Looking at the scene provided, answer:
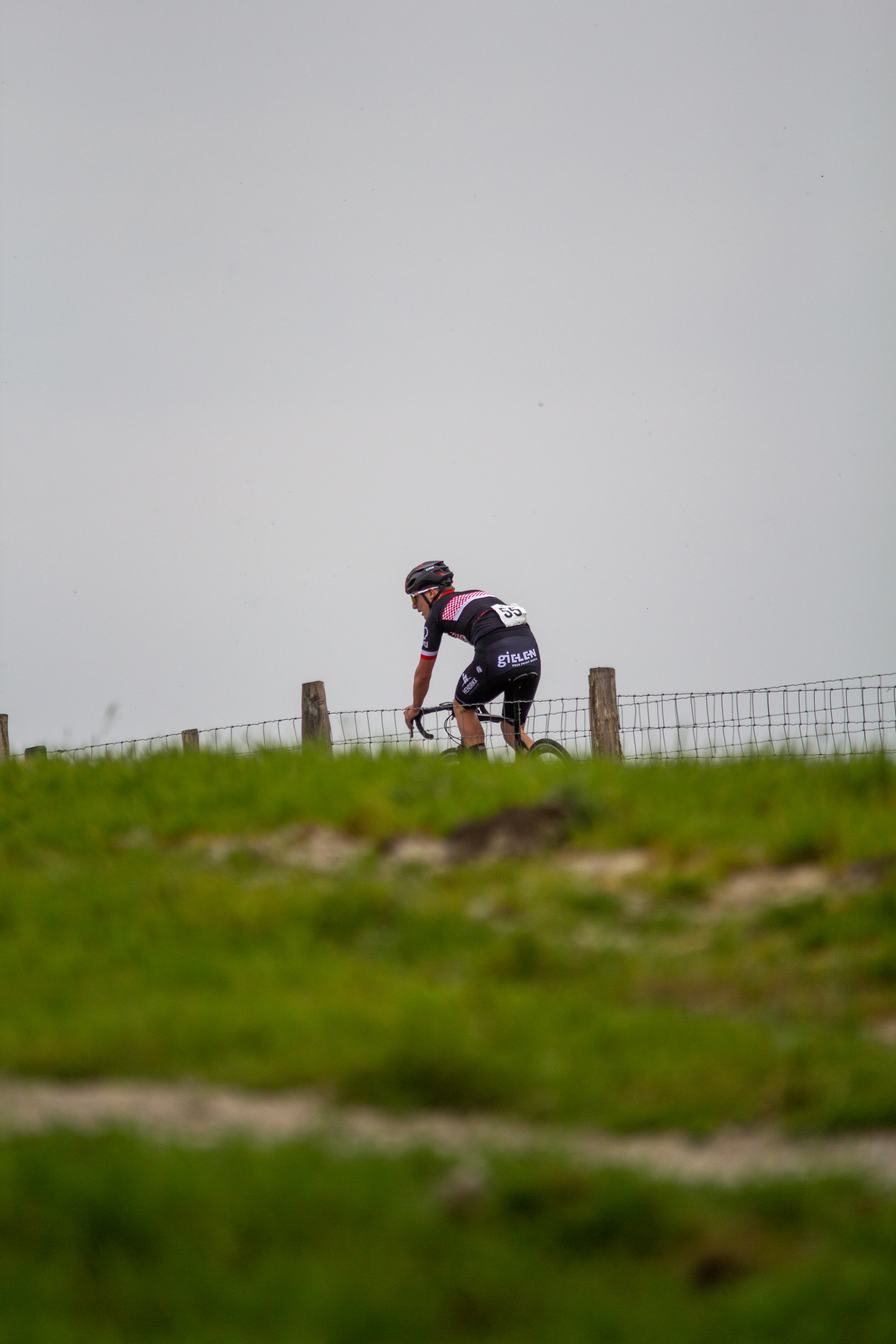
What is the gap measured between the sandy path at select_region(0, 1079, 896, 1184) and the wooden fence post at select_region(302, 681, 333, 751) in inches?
358

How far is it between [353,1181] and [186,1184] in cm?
43

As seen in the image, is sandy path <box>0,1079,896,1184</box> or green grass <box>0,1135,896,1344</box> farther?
sandy path <box>0,1079,896,1184</box>

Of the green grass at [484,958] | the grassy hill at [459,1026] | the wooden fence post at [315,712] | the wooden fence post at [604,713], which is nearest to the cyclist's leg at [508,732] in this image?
the wooden fence post at [604,713]

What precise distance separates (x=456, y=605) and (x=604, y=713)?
174 cm

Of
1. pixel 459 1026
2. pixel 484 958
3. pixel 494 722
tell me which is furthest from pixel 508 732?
pixel 459 1026

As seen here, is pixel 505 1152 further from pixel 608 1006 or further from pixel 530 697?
pixel 530 697

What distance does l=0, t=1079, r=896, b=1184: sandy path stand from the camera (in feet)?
12.5

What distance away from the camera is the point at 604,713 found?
12586 mm

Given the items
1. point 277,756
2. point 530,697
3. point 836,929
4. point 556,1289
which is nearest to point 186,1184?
point 556,1289

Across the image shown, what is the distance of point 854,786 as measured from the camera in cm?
732

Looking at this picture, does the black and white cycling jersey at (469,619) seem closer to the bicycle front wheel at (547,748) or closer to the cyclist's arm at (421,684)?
the cyclist's arm at (421,684)

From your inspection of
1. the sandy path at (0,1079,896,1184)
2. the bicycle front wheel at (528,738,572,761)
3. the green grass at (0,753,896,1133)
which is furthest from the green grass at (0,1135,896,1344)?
A: the bicycle front wheel at (528,738,572,761)

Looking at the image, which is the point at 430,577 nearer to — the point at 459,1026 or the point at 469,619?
the point at 469,619

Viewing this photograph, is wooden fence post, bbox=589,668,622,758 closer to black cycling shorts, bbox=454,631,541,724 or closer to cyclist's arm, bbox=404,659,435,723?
black cycling shorts, bbox=454,631,541,724
